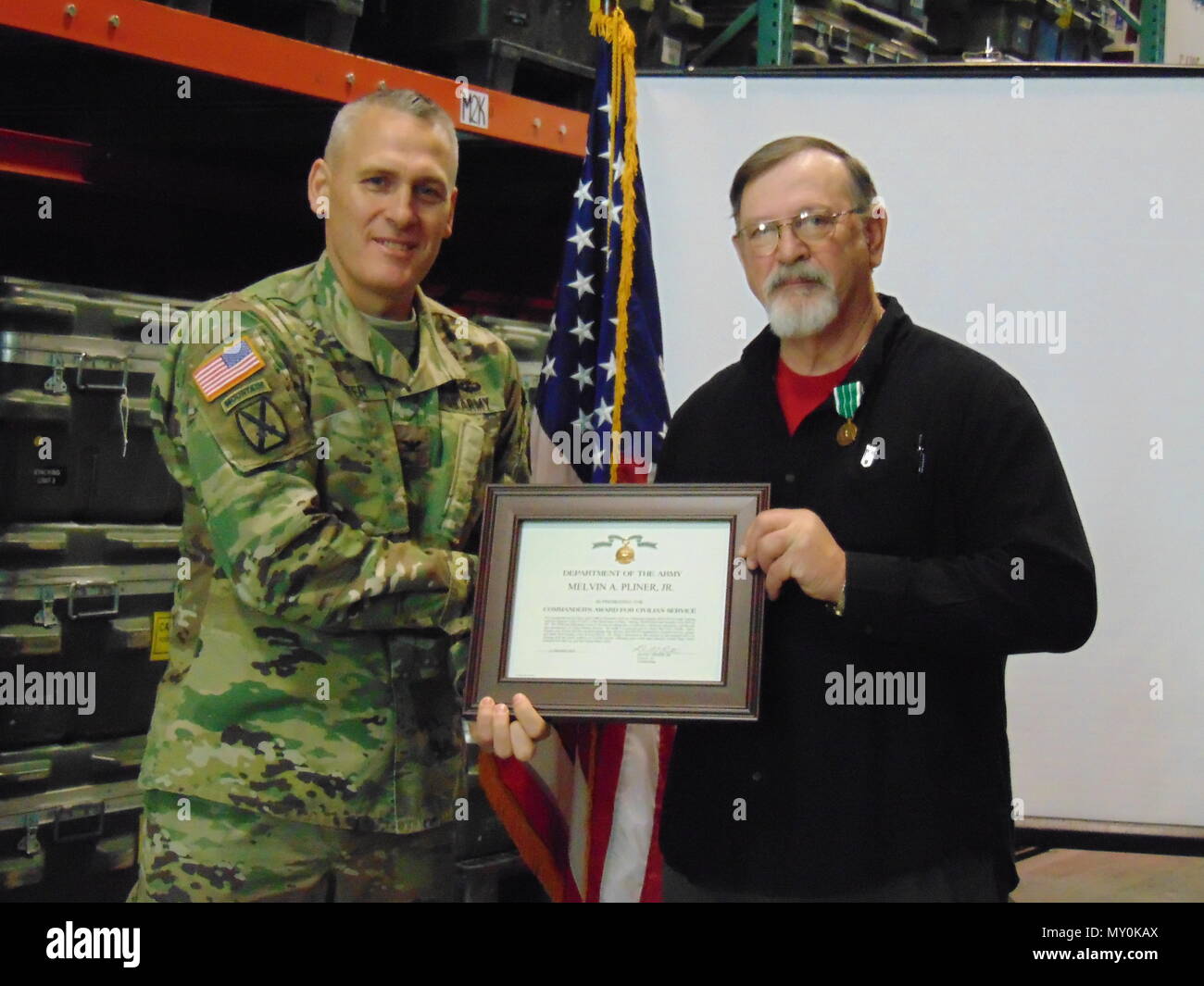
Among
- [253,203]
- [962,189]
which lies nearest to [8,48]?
[253,203]

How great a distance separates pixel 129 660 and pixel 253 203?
1.81m

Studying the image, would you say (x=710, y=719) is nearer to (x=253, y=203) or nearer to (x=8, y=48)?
(x=8, y=48)

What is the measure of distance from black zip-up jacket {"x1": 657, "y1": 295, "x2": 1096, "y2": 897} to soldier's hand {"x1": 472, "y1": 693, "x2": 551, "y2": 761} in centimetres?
23

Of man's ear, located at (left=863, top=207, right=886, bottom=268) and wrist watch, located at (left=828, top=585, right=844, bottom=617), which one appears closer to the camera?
wrist watch, located at (left=828, top=585, right=844, bottom=617)

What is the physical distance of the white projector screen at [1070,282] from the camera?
3.41 m

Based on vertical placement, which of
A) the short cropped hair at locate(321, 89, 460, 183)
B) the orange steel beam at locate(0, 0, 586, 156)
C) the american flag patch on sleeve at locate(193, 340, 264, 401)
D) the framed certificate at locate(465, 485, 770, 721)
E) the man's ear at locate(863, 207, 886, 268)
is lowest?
the framed certificate at locate(465, 485, 770, 721)

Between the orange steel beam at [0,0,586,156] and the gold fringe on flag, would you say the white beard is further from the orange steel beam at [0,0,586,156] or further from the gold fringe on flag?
the orange steel beam at [0,0,586,156]

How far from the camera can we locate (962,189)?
3469 millimetres

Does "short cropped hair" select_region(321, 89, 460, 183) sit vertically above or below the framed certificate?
above

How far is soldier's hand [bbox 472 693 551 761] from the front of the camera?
214cm

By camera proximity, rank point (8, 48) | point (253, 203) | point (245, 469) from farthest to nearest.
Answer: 1. point (253, 203)
2. point (8, 48)
3. point (245, 469)

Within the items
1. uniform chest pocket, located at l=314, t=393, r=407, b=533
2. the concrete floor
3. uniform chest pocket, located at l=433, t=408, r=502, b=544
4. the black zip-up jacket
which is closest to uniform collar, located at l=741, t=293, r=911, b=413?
the black zip-up jacket

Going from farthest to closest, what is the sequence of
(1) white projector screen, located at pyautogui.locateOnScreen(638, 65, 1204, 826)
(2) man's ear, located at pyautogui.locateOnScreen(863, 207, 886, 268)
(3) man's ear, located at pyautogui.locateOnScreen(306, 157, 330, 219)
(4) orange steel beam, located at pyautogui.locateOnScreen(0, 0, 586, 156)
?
1. (1) white projector screen, located at pyautogui.locateOnScreen(638, 65, 1204, 826)
2. (4) orange steel beam, located at pyautogui.locateOnScreen(0, 0, 586, 156)
3. (3) man's ear, located at pyautogui.locateOnScreen(306, 157, 330, 219)
4. (2) man's ear, located at pyautogui.locateOnScreen(863, 207, 886, 268)
